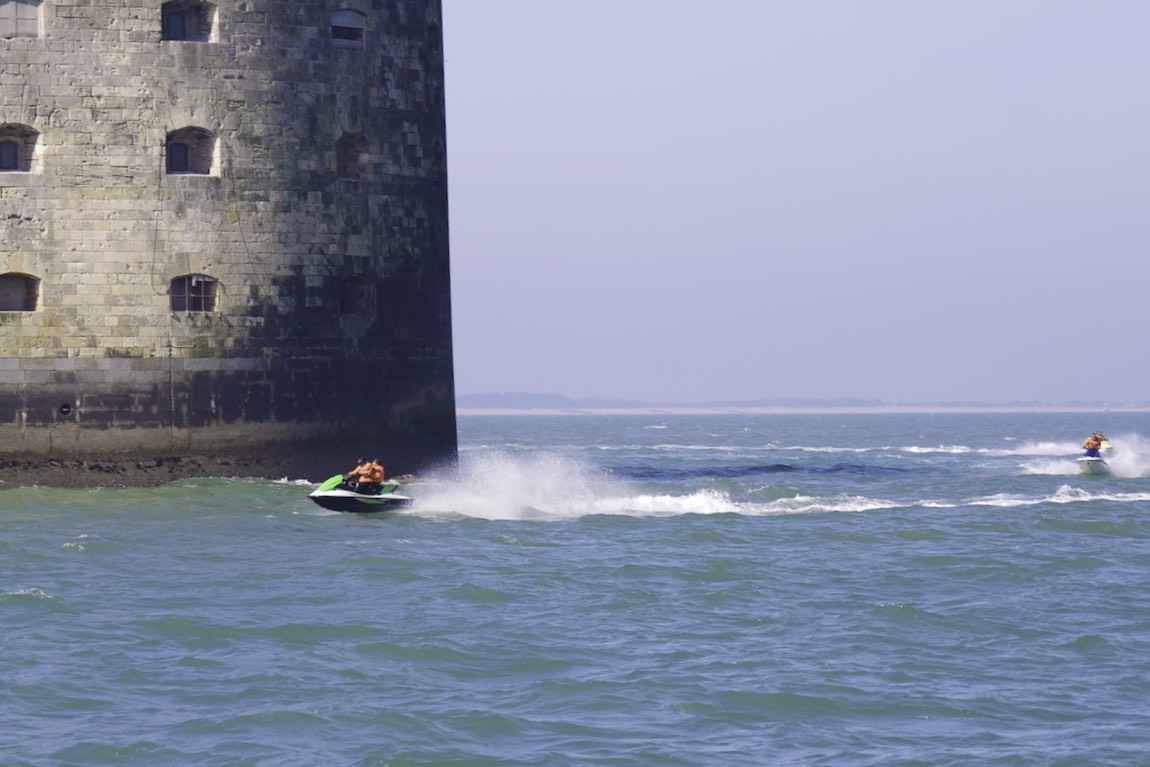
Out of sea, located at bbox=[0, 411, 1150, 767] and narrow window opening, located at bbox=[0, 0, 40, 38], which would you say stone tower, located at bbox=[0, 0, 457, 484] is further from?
sea, located at bbox=[0, 411, 1150, 767]

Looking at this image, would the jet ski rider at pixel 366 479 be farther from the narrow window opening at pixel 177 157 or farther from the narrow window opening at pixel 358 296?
the narrow window opening at pixel 177 157

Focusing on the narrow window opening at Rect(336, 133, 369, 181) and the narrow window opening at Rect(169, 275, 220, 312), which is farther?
the narrow window opening at Rect(336, 133, 369, 181)

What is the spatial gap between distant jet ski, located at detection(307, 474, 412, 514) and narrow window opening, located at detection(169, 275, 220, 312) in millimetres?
4999

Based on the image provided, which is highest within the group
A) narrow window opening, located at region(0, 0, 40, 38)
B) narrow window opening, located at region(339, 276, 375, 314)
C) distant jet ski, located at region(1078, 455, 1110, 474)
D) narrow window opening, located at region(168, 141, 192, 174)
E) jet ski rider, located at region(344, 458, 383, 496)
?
narrow window opening, located at region(0, 0, 40, 38)

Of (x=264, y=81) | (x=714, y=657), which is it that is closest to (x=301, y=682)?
(x=714, y=657)

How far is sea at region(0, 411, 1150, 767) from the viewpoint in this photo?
609 inches

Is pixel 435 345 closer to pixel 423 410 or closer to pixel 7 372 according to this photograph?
pixel 423 410

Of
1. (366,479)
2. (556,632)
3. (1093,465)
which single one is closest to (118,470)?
(366,479)

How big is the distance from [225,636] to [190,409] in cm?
1525

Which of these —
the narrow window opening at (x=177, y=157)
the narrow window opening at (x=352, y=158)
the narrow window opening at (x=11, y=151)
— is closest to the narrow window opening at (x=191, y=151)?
the narrow window opening at (x=177, y=157)

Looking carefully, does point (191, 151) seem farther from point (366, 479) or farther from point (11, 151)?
point (366, 479)

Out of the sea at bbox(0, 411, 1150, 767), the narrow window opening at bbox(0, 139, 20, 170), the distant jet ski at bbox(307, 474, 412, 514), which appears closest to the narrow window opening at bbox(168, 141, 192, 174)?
the narrow window opening at bbox(0, 139, 20, 170)

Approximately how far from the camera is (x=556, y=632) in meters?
20.4

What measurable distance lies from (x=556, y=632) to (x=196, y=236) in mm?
16874
